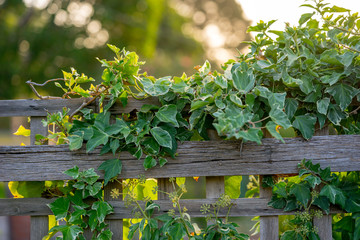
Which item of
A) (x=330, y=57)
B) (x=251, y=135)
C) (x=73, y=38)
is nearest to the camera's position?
(x=251, y=135)

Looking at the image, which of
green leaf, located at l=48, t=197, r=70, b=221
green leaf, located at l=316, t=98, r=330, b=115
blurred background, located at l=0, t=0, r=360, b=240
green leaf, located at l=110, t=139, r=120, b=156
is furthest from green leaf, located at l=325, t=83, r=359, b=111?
blurred background, located at l=0, t=0, r=360, b=240

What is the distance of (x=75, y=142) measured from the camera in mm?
910

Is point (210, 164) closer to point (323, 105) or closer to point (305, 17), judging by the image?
point (323, 105)

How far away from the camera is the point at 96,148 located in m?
0.95

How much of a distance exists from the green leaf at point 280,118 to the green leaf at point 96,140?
1.48 ft

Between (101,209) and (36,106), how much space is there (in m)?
0.37

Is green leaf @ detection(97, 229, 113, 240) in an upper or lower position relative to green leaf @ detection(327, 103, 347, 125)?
lower

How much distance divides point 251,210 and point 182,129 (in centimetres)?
31

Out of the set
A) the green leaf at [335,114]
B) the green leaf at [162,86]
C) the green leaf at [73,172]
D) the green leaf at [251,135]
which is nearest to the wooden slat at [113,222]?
the green leaf at [73,172]

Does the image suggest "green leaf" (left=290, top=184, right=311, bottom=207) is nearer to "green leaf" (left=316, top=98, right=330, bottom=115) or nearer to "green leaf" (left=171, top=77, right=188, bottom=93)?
"green leaf" (left=316, top=98, right=330, bottom=115)

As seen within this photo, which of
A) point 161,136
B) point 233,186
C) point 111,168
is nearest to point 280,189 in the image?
point 233,186

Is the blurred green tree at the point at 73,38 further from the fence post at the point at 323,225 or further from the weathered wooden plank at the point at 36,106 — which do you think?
the fence post at the point at 323,225

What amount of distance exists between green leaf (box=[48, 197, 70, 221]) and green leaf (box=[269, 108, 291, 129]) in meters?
0.62

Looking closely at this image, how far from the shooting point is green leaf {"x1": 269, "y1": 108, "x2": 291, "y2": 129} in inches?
32.2
